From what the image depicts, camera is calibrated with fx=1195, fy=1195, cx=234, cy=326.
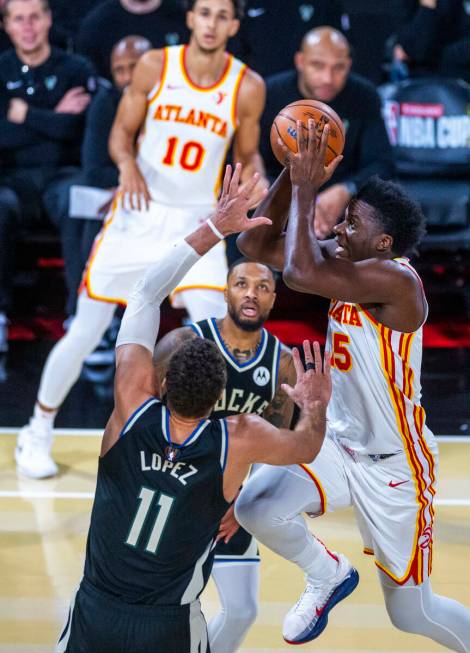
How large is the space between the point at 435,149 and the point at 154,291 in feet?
16.3

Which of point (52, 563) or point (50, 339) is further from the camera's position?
point (50, 339)

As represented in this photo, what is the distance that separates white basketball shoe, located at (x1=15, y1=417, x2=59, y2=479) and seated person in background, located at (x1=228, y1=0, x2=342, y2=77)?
3318 millimetres

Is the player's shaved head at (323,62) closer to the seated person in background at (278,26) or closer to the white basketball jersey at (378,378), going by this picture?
the seated person in background at (278,26)

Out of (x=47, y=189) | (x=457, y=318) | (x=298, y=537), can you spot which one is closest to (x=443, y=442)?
(x=457, y=318)

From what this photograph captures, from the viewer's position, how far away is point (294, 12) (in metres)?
8.18

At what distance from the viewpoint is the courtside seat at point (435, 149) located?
26.5 ft

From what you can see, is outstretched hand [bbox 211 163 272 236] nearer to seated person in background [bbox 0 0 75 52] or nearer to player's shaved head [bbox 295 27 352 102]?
player's shaved head [bbox 295 27 352 102]

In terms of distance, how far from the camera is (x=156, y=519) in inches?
128

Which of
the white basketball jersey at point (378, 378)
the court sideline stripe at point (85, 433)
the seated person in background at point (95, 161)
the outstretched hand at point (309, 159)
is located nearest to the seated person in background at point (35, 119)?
the seated person in background at point (95, 161)

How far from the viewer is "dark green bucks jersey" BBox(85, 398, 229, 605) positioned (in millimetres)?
3262

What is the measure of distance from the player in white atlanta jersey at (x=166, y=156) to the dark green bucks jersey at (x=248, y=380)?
4.99ft

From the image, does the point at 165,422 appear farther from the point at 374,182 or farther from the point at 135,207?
the point at 135,207

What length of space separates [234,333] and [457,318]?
404 centimetres

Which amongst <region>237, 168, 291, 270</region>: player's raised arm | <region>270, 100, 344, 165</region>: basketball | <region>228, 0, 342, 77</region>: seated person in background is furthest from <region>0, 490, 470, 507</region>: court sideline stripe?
<region>228, 0, 342, 77</region>: seated person in background
